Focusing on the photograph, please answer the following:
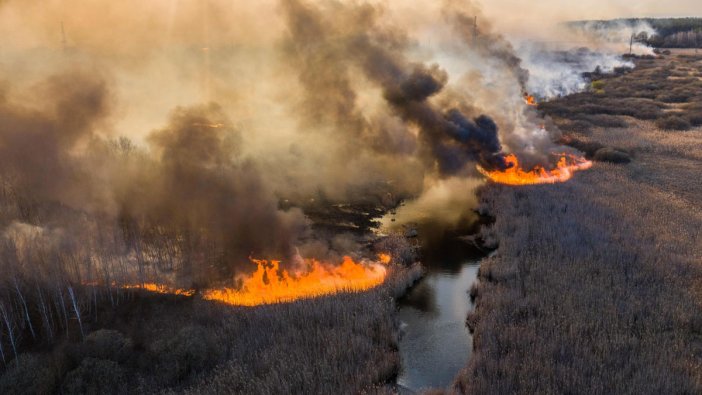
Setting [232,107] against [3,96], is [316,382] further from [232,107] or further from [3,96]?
[232,107]

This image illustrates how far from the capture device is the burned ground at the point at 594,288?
15039 millimetres

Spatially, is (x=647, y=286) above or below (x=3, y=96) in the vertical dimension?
below

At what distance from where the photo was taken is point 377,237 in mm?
29047

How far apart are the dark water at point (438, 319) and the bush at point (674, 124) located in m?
48.2

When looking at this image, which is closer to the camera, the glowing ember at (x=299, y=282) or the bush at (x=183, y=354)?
the bush at (x=183, y=354)

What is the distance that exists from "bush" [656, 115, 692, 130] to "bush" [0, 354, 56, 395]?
69.4 m

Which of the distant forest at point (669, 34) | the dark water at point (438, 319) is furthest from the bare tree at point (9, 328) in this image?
the distant forest at point (669, 34)

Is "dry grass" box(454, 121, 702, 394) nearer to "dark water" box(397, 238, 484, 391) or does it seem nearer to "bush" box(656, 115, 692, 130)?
"dark water" box(397, 238, 484, 391)

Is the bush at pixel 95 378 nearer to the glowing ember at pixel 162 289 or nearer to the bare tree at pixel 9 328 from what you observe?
the bare tree at pixel 9 328

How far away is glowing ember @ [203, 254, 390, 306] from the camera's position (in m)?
21.2

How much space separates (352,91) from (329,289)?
23897mm

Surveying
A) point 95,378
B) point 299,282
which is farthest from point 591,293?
point 95,378

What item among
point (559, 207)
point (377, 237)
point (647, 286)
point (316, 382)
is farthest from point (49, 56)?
point (647, 286)

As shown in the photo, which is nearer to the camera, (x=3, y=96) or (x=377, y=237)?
(x=3, y=96)
